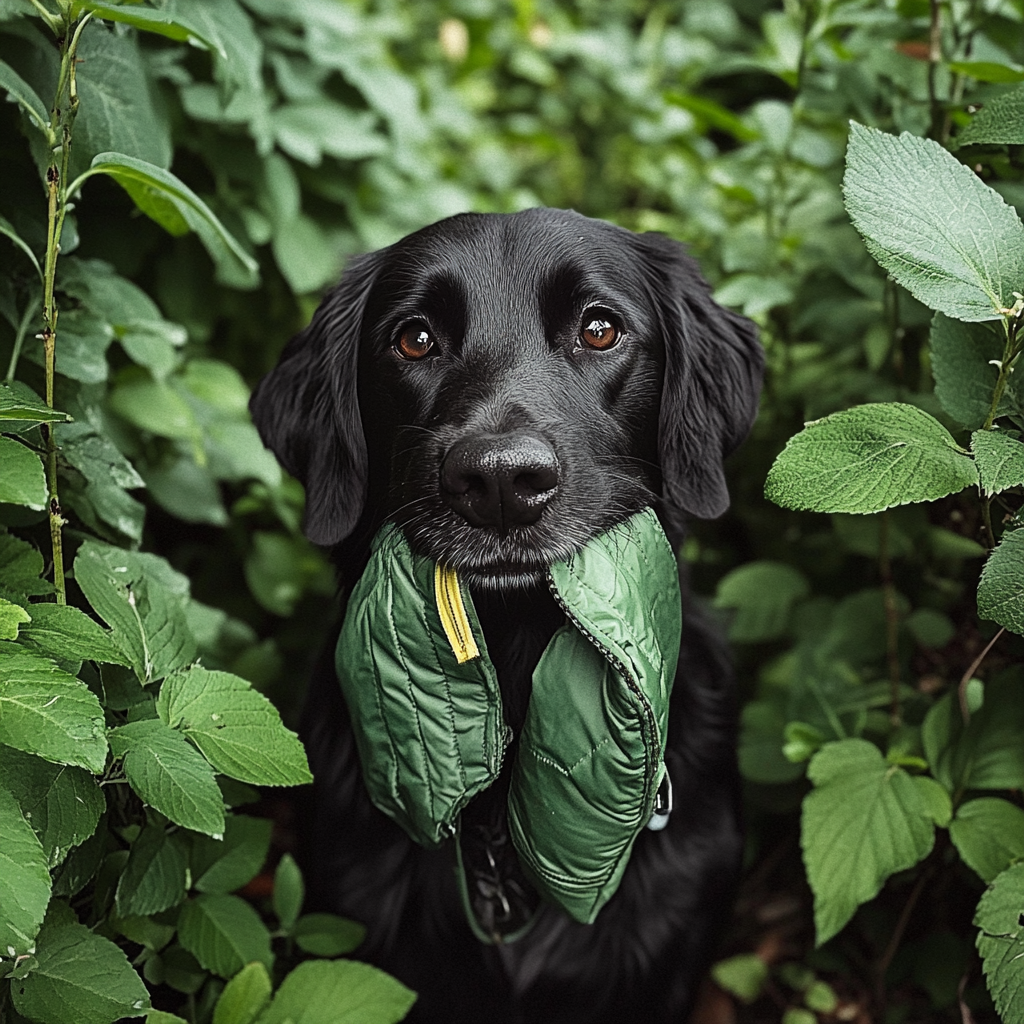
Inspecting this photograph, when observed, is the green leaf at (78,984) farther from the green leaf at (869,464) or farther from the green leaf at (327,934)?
the green leaf at (869,464)

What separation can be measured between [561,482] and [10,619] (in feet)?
2.75

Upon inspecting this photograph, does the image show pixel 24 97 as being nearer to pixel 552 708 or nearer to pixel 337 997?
pixel 552 708

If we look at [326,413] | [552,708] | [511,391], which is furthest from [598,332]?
[552,708]

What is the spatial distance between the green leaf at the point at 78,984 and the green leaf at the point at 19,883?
208 mm

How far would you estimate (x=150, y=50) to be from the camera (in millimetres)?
2475

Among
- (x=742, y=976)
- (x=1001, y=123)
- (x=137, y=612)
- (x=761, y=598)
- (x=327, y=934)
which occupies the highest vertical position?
(x=1001, y=123)

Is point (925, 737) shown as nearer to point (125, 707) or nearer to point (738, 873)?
point (738, 873)

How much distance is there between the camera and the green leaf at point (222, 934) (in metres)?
1.80

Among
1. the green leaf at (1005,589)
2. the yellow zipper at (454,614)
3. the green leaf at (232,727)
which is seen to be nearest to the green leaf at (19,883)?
the green leaf at (232,727)

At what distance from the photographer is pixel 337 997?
1785 mm

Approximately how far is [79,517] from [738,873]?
61.8 inches

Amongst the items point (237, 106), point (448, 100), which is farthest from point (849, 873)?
point (448, 100)

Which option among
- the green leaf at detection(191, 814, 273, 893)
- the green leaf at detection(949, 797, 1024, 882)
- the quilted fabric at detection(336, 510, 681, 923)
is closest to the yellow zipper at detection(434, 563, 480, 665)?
the quilted fabric at detection(336, 510, 681, 923)

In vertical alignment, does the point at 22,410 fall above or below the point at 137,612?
above
